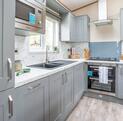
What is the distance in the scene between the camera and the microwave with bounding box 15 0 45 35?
4.93 feet

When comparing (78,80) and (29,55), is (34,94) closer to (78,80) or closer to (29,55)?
(29,55)

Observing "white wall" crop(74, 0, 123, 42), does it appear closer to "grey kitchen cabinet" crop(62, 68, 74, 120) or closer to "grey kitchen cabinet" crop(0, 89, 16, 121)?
"grey kitchen cabinet" crop(62, 68, 74, 120)

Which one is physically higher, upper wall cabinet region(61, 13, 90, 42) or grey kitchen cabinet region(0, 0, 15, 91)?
upper wall cabinet region(61, 13, 90, 42)

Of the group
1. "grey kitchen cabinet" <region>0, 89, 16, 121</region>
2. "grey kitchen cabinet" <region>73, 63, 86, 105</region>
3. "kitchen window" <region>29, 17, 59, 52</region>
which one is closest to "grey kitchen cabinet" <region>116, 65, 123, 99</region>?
"grey kitchen cabinet" <region>73, 63, 86, 105</region>

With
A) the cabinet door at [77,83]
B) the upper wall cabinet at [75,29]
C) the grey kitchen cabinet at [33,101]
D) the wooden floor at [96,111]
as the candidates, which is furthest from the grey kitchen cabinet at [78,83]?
the grey kitchen cabinet at [33,101]

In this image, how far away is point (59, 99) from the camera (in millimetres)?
2006

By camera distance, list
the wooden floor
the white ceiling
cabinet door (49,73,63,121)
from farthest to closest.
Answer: the white ceiling < the wooden floor < cabinet door (49,73,63,121)

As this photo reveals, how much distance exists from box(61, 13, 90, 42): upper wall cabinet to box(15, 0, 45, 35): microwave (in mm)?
1516

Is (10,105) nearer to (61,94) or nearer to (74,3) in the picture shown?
(61,94)

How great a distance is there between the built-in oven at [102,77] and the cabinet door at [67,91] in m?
0.98

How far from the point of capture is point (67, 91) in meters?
2.32

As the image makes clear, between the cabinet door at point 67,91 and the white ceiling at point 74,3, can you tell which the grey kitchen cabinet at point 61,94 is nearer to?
the cabinet door at point 67,91

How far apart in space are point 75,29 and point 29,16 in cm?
230

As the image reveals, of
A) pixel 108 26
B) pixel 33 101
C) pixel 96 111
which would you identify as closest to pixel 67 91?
pixel 96 111
